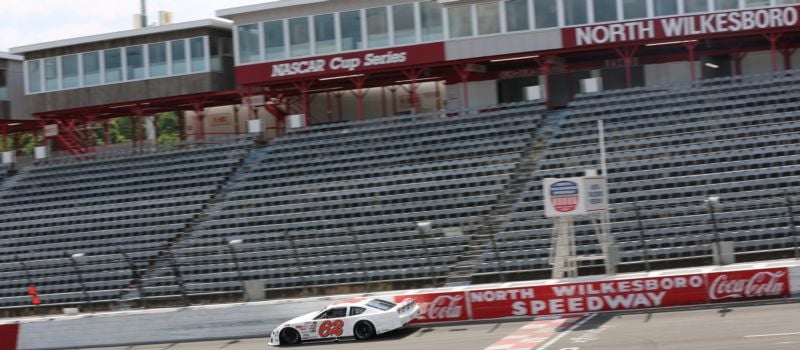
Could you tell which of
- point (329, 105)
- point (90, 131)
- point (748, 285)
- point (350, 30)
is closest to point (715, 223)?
point (748, 285)

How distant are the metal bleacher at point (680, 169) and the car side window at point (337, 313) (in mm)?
5435

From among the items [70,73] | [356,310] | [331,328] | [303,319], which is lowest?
[331,328]

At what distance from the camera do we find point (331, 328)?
29797 millimetres

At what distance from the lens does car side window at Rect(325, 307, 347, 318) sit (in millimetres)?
29652

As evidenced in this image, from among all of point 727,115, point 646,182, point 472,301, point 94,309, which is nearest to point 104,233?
point 94,309

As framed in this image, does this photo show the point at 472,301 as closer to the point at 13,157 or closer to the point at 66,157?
the point at 66,157

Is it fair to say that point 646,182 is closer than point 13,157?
Yes

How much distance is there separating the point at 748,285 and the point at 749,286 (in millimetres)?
35

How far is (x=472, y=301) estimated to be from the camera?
30266mm

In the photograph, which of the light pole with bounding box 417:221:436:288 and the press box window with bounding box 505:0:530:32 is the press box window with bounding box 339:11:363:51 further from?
the light pole with bounding box 417:221:436:288

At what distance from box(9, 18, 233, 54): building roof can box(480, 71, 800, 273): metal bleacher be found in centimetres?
1761

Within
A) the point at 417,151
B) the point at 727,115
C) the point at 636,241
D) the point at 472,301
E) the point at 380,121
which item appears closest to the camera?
the point at 472,301

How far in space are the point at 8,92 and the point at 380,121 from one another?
21.1m

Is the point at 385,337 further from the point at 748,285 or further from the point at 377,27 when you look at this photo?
the point at 377,27
